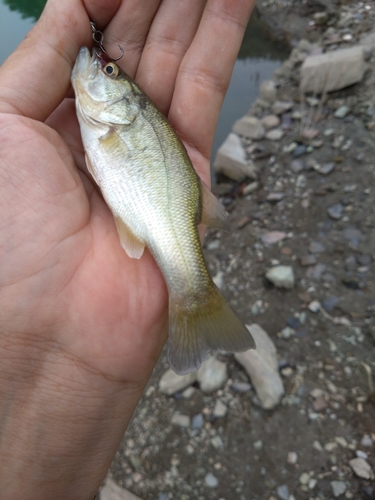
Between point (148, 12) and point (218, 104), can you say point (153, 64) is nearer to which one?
point (148, 12)

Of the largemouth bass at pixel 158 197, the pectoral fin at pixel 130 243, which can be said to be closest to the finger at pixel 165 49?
the largemouth bass at pixel 158 197

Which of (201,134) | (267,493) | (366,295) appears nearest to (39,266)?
(201,134)

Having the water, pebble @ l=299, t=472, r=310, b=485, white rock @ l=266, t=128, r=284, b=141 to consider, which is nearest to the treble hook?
pebble @ l=299, t=472, r=310, b=485

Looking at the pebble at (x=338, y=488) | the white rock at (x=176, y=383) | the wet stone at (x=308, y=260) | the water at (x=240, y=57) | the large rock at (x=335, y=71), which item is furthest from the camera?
the water at (x=240, y=57)

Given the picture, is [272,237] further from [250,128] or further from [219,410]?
[250,128]

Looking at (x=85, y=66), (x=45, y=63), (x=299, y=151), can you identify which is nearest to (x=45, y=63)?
(x=45, y=63)

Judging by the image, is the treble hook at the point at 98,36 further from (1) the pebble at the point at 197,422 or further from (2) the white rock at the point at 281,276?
(1) the pebble at the point at 197,422
